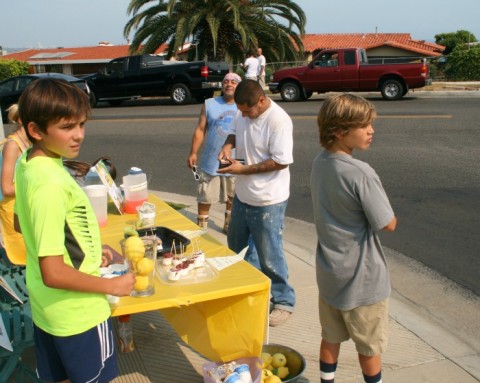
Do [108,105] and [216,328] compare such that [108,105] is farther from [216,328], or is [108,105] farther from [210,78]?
[216,328]

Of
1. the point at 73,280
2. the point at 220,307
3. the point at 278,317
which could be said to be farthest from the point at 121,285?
the point at 278,317

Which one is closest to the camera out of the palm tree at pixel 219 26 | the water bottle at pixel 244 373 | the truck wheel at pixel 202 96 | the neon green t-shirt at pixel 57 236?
the neon green t-shirt at pixel 57 236

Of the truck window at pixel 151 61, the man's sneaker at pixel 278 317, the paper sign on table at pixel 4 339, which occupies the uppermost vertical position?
the truck window at pixel 151 61

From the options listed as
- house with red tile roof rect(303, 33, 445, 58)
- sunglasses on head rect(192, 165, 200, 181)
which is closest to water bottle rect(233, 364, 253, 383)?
sunglasses on head rect(192, 165, 200, 181)

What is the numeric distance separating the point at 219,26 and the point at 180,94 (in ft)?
24.7

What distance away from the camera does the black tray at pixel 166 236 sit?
348cm

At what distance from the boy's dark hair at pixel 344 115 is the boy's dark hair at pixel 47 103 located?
3.93 feet

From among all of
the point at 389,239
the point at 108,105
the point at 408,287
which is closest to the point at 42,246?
the point at 408,287

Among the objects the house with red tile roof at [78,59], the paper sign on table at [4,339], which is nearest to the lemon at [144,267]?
the paper sign on table at [4,339]

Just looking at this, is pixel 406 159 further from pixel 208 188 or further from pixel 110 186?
pixel 110 186

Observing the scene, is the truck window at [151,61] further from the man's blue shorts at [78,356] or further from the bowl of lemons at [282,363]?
the man's blue shorts at [78,356]

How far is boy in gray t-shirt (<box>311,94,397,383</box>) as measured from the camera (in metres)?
2.66

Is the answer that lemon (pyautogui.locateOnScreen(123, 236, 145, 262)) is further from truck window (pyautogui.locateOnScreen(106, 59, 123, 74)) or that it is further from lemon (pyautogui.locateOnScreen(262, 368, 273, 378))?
truck window (pyautogui.locateOnScreen(106, 59, 123, 74))

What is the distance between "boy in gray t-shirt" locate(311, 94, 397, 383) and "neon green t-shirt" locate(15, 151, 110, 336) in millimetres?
1119
